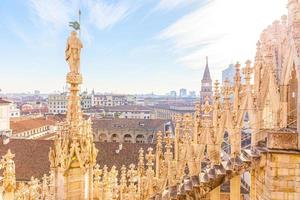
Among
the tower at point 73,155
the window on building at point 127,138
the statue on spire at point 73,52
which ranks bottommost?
the window on building at point 127,138

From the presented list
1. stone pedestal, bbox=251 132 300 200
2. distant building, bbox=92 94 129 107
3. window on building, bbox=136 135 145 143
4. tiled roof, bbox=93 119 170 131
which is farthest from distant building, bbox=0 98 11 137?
distant building, bbox=92 94 129 107

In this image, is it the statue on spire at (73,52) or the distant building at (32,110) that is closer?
the statue on spire at (73,52)

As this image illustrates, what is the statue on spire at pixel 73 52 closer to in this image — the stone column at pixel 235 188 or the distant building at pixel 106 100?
the stone column at pixel 235 188

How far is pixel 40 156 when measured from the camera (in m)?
32.7

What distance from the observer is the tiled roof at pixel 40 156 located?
30.5 meters

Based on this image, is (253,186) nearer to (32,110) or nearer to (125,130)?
(125,130)

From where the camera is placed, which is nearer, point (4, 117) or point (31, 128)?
point (4, 117)

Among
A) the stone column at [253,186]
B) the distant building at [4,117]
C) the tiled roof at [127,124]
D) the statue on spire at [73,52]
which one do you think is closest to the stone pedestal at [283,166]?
the stone column at [253,186]

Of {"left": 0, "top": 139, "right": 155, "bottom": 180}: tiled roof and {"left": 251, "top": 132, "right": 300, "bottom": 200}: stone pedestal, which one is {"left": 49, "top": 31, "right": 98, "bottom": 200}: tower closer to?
{"left": 251, "top": 132, "right": 300, "bottom": 200}: stone pedestal

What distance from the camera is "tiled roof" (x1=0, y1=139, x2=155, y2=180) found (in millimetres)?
30500

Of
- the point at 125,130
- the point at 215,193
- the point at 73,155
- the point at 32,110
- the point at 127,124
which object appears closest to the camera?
the point at 215,193

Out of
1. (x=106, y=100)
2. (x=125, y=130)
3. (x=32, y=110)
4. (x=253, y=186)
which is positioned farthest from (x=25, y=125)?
(x=106, y=100)

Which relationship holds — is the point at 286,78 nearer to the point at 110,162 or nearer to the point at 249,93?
the point at 249,93

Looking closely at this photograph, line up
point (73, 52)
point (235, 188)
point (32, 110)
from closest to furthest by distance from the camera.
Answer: point (235, 188)
point (73, 52)
point (32, 110)
